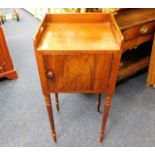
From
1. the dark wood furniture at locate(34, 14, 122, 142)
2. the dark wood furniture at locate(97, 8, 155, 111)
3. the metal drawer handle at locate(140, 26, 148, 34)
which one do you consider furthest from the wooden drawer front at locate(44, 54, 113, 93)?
the metal drawer handle at locate(140, 26, 148, 34)

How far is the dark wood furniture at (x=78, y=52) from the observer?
0.74m

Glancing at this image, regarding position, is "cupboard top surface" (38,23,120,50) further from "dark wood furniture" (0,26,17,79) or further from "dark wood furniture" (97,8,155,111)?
"dark wood furniture" (0,26,17,79)

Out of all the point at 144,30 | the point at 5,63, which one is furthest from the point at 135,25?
the point at 5,63

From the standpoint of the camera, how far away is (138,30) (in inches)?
47.8

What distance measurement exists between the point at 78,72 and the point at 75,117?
635 mm

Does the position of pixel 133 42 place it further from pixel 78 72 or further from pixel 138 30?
pixel 78 72

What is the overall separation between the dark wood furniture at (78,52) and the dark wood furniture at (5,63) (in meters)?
0.71

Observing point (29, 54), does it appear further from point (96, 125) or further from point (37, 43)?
point (37, 43)

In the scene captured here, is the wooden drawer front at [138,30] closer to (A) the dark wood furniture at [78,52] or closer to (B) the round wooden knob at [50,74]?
(A) the dark wood furniture at [78,52]

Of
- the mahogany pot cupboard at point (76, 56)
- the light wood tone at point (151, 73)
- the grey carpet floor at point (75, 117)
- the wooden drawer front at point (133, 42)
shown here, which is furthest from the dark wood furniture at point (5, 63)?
the light wood tone at point (151, 73)

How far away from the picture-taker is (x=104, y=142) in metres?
1.18

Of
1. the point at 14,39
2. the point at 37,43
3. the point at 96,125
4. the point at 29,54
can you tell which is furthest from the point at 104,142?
the point at 14,39

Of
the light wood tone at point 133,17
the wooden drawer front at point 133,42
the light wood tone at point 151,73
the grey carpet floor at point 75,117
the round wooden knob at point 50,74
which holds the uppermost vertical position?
the light wood tone at point 133,17

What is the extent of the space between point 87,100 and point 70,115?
21 cm
